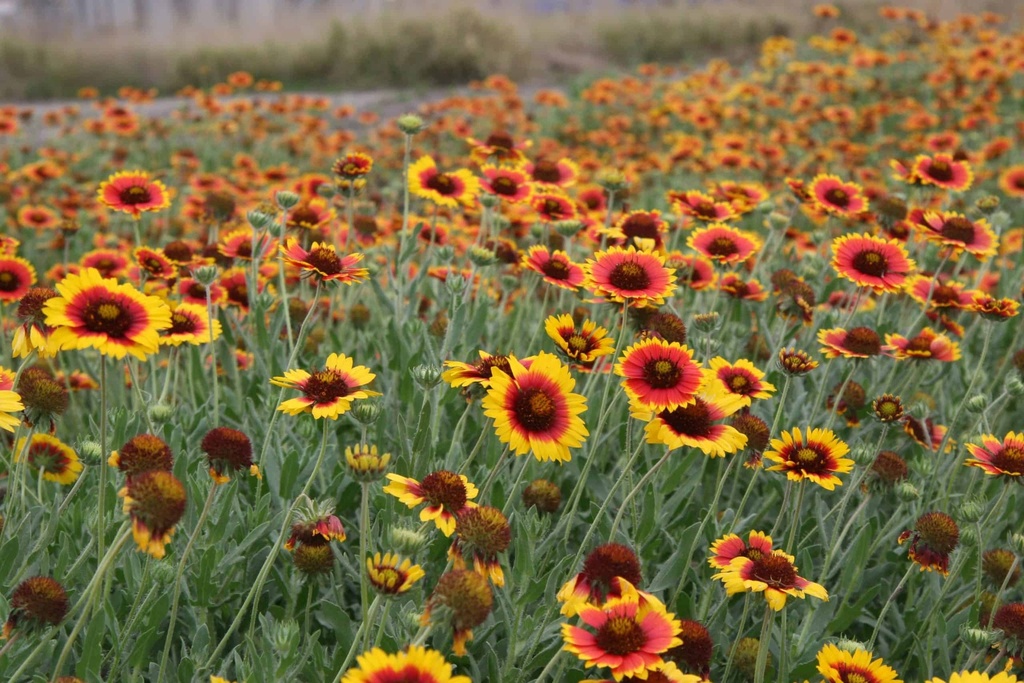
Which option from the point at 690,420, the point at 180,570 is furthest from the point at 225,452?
the point at 690,420

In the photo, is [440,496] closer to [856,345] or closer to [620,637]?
[620,637]

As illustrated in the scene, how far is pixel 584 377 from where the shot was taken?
116 inches

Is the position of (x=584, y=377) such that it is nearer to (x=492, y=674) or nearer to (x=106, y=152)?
(x=492, y=674)

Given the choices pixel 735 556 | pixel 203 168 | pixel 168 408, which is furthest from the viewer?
pixel 203 168

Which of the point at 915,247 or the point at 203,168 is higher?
the point at 915,247

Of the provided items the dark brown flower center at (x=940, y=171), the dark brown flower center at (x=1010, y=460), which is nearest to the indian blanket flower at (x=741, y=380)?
the dark brown flower center at (x=1010, y=460)

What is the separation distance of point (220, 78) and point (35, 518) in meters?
14.5

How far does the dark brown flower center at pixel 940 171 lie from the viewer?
10.5 ft

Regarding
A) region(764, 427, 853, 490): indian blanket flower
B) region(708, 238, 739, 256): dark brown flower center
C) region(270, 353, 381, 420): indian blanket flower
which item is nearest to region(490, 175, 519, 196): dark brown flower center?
region(708, 238, 739, 256): dark brown flower center

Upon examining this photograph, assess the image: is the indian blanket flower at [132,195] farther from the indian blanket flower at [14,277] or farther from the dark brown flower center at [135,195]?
the indian blanket flower at [14,277]

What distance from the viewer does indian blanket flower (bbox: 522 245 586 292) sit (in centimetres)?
222

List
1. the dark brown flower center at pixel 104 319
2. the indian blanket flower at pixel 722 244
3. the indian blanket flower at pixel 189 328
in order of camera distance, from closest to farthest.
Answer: the dark brown flower center at pixel 104 319, the indian blanket flower at pixel 189 328, the indian blanket flower at pixel 722 244

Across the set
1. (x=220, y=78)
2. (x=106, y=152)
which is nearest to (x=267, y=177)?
(x=106, y=152)

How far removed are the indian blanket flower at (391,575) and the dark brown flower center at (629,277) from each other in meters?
0.84
